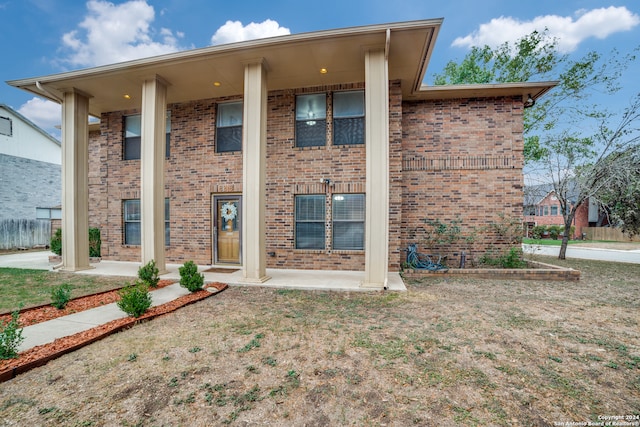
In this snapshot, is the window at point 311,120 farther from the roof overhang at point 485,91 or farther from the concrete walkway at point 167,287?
the concrete walkway at point 167,287

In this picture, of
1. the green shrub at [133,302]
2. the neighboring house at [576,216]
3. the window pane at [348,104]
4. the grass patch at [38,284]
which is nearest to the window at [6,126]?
the grass patch at [38,284]

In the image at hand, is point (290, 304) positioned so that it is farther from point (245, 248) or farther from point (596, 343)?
point (596, 343)

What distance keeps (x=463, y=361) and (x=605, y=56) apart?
16.0 meters

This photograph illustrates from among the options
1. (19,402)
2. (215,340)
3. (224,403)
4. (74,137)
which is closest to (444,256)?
(215,340)

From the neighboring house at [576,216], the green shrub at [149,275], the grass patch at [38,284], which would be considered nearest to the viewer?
the grass patch at [38,284]

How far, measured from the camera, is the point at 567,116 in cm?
1222

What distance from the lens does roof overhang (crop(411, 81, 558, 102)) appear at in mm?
7043

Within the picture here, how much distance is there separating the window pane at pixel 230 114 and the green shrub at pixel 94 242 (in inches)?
207

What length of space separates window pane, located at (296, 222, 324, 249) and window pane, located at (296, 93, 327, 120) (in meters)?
2.95

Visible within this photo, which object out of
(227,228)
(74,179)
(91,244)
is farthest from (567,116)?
(91,244)

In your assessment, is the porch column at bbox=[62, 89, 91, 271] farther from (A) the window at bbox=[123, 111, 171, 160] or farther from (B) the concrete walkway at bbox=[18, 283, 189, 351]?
(B) the concrete walkway at bbox=[18, 283, 189, 351]

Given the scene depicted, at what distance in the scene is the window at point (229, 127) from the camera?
8039 mm

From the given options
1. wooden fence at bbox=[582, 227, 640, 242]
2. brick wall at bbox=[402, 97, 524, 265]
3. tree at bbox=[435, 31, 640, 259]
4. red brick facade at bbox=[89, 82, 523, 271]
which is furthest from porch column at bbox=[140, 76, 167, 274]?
wooden fence at bbox=[582, 227, 640, 242]

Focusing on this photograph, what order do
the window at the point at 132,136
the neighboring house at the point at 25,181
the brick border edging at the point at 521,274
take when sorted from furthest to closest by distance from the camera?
the neighboring house at the point at 25,181
the window at the point at 132,136
the brick border edging at the point at 521,274
